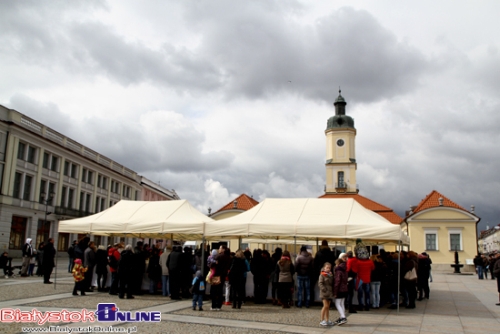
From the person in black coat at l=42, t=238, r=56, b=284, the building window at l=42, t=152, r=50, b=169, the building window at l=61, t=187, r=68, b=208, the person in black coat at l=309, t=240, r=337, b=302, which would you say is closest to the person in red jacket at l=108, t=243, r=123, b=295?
the person in black coat at l=42, t=238, r=56, b=284

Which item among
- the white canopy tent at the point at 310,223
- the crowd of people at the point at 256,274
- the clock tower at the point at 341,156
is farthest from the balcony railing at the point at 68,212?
the clock tower at the point at 341,156

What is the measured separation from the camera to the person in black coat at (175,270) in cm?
1295

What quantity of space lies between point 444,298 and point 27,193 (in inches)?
1381

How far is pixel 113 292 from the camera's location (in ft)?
44.7

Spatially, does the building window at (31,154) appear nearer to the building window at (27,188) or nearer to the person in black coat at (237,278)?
the building window at (27,188)

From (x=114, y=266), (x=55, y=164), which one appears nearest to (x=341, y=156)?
(x=55, y=164)

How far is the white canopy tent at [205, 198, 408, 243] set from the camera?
1218 centimetres

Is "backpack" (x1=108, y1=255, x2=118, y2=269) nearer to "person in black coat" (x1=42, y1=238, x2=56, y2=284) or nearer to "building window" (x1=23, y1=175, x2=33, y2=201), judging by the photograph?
"person in black coat" (x1=42, y1=238, x2=56, y2=284)

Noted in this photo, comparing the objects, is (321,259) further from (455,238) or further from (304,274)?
(455,238)

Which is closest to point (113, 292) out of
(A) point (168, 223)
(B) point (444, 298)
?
(A) point (168, 223)

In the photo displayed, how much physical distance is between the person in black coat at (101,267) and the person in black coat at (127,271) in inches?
78.6

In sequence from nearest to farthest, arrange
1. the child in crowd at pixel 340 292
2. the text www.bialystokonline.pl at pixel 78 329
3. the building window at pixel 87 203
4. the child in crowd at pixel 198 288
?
the text www.bialystokonline.pl at pixel 78 329 → the child in crowd at pixel 340 292 → the child in crowd at pixel 198 288 → the building window at pixel 87 203

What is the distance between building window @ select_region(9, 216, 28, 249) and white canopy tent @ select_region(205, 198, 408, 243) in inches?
1145

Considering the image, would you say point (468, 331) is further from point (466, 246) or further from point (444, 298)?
point (466, 246)
